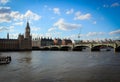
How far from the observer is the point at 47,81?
93.6ft

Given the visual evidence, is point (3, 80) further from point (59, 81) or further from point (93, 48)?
point (93, 48)

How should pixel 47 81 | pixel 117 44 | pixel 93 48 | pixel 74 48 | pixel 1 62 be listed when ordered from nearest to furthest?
pixel 47 81, pixel 1 62, pixel 117 44, pixel 93 48, pixel 74 48

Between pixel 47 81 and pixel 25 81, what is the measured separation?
10.6 feet

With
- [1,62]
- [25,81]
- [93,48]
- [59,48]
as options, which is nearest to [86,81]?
[25,81]

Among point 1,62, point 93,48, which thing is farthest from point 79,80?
point 93,48

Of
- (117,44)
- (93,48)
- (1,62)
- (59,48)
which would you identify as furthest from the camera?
(59,48)

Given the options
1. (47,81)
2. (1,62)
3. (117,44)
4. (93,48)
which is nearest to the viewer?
(47,81)

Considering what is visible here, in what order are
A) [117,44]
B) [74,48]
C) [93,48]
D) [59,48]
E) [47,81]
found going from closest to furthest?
1. [47,81]
2. [117,44]
3. [93,48]
4. [74,48]
5. [59,48]

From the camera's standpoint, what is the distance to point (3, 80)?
29547 mm

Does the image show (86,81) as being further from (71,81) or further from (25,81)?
(25,81)

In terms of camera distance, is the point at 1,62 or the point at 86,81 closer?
the point at 86,81

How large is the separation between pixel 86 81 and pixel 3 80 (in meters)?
12.2

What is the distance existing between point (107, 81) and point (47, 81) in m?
8.62

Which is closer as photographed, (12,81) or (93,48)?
(12,81)
